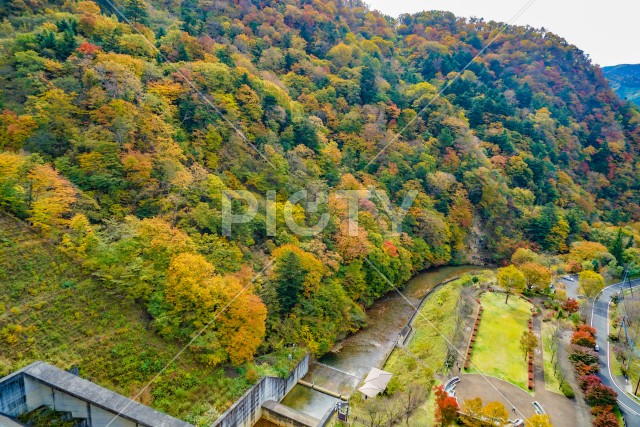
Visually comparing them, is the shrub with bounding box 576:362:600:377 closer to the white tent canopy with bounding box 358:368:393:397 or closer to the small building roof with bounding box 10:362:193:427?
the white tent canopy with bounding box 358:368:393:397

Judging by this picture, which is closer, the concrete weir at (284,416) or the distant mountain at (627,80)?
the concrete weir at (284,416)

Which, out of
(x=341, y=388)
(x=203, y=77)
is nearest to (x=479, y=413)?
(x=341, y=388)

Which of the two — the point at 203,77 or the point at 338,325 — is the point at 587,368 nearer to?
the point at 338,325

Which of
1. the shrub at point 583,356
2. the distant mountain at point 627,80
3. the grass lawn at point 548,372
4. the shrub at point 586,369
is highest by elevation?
the distant mountain at point 627,80

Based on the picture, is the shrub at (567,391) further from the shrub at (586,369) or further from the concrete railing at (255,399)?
the concrete railing at (255,399)

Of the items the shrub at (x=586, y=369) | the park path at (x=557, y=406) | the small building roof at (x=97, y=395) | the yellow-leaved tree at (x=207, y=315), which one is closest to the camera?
the small building roof at (x=97, y=395)

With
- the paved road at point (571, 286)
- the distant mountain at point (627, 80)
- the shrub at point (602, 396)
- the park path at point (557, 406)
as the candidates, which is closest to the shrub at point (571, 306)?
the paved road at point (571, 286)
